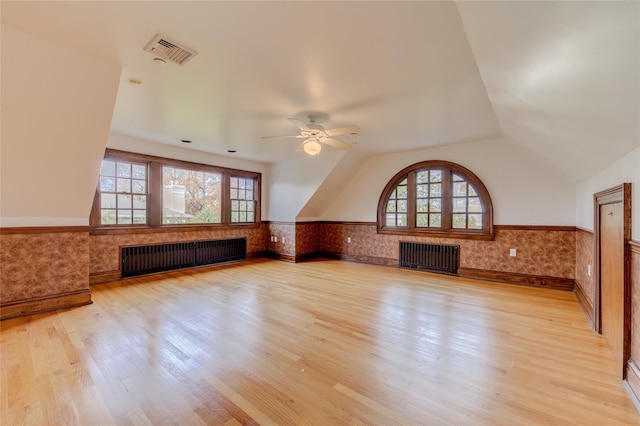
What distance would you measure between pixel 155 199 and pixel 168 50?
3771mm

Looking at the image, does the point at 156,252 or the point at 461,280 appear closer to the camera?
the point at 461,280

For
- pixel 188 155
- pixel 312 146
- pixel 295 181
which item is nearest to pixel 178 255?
pixel 188 155

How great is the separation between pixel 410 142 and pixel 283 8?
12.6 feet

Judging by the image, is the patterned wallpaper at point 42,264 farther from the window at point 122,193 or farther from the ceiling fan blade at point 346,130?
the ceiling fan blade at point 346,130

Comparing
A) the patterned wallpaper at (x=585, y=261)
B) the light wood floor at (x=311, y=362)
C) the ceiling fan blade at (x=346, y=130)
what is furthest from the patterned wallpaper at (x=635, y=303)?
the ceiling fan blade at (x=346, y=130)

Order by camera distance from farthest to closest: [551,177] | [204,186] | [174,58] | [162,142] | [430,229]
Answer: [204,186] < [430,229] < [162,142] < [551,177] < [174,58]

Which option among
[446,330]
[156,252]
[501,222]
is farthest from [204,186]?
[501,222]

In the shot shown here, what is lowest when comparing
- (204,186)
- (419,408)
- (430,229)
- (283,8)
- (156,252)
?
(419,408)

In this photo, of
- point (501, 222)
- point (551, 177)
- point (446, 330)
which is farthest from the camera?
point (501, 222)

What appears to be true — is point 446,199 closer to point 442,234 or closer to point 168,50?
point 442,234

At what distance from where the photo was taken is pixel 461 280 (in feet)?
16.1

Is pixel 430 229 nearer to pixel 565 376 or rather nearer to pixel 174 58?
pixel 565 376

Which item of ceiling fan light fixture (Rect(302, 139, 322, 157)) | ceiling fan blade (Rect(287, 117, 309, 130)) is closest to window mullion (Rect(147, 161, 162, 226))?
ceiling fan blade (Rect(287, 117, 309, 130))

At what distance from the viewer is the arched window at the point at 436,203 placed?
198 inches
